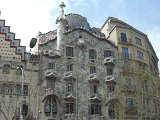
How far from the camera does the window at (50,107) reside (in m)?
49.1

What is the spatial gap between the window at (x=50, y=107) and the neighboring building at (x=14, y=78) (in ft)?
6.22

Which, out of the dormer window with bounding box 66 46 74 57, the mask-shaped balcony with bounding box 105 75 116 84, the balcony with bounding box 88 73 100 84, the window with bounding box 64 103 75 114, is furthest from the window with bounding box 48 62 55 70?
the mask-shaped balcony with bounding box 105 75 116 84

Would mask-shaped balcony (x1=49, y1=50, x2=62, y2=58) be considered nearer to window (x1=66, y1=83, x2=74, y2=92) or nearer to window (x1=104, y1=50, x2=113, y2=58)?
window (x1=66, y1=83, x2=74, y2=92)

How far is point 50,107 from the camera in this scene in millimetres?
49531

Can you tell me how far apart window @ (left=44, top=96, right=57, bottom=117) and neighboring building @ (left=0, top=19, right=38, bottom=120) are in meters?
1.90

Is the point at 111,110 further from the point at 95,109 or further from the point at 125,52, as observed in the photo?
the point at 125,52

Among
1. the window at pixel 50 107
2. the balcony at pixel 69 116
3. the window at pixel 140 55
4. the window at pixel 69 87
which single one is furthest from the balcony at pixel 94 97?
the window at pixel 140 55

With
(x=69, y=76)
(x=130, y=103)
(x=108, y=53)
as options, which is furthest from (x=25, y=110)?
(x=108, y=53)

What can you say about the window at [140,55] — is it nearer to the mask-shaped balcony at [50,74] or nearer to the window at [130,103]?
the window at [130,103]

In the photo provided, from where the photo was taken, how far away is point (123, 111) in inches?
1898

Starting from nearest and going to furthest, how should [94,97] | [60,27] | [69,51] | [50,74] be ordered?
[50,74]
[94,97]
[69,51]
[60,27]

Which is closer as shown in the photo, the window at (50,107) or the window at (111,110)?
the window at (50,107)

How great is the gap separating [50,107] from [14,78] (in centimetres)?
620

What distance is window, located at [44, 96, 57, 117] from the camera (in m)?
49.1
